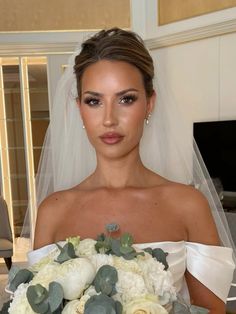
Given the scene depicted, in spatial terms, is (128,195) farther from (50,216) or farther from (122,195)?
(50,216)

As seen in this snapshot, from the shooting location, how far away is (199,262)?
113cm

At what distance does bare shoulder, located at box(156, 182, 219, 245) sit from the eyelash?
1.00 ft

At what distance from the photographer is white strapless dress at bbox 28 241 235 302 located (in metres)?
1.11

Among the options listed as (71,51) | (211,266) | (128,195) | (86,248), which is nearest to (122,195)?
(128,195)

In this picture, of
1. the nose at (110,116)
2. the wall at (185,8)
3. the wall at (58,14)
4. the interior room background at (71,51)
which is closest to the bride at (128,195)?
the nose at (110,116)

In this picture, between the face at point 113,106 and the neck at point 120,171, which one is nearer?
the face at point 113,106

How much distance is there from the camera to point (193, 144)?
143cm

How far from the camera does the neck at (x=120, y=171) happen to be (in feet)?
3.79

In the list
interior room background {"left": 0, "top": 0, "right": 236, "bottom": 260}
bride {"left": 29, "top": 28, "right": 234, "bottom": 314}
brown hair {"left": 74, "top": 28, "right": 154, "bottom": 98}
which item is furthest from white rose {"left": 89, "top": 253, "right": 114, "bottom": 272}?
interior room background {"left": 0, "top": 0, "right": 236, "bottom": 260}

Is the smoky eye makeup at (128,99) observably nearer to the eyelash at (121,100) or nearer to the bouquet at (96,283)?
the eyelash at (121,100)

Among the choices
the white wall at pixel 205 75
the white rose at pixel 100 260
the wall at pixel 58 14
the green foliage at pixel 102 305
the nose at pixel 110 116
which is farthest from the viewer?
the wall at pixel 58 14

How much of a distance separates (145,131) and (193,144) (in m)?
0.19

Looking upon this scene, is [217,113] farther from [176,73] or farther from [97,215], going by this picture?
[97,215]

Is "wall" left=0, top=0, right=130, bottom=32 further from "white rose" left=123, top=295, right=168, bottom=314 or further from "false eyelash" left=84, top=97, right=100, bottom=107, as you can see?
"white rose" left=123, top=295, right=168, bottom=314
